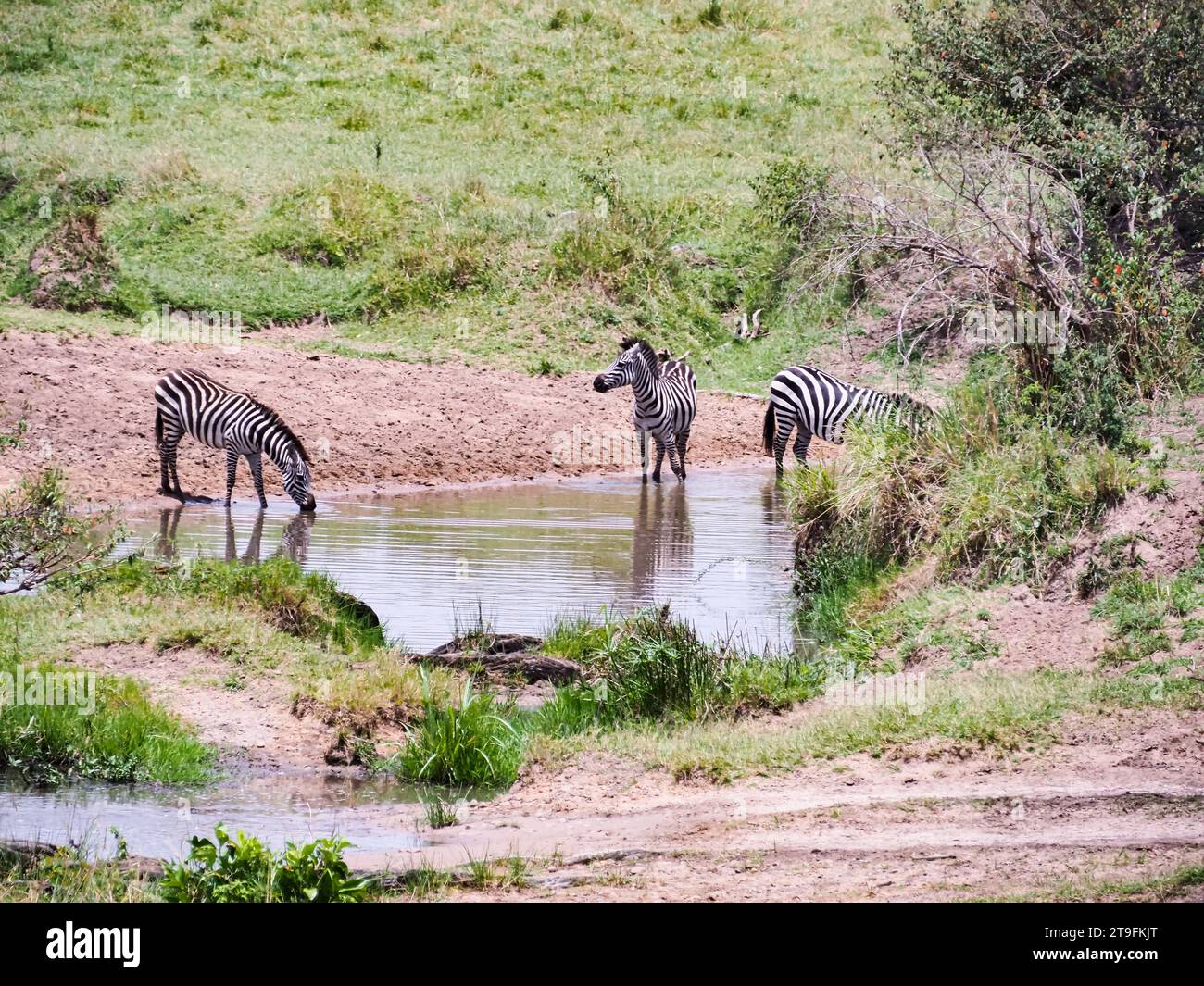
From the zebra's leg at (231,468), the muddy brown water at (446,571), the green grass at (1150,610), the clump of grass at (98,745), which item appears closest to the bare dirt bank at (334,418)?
Answer: the zebra's leg at (231,468)

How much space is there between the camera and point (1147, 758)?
27.5 feet

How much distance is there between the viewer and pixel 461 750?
9219 millimetres

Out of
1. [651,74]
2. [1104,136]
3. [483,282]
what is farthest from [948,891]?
[651,74]

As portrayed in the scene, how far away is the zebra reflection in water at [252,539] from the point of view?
15.9m

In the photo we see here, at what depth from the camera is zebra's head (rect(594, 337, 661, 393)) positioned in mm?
21844

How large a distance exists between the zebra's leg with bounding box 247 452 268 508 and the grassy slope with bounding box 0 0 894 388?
5626 mm

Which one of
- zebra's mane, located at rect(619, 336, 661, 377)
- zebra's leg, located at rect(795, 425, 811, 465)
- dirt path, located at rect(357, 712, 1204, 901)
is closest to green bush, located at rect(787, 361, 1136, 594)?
dirt path, located at rect(357, 712, 1204, 901)

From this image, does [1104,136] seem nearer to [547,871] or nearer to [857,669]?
[857,669]

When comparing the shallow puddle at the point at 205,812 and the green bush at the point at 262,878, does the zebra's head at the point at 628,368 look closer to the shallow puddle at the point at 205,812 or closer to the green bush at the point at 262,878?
the shallow puddle at the point at 205,812

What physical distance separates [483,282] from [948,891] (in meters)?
21.6

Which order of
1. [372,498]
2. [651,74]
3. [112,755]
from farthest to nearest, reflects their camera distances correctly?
1. [651,74]
2. [372,498]
3. [112,755]

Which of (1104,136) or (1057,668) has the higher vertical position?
(1104,136)

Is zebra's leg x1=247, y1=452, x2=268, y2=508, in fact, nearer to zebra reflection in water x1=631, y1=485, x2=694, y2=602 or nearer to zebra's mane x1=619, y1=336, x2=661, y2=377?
zebra reflection in water x1=631, y1=485, x2=694, y2=602

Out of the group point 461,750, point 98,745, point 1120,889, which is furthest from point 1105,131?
point 98,745
